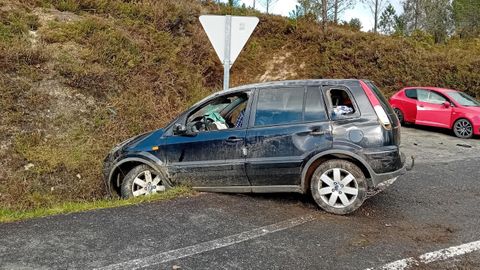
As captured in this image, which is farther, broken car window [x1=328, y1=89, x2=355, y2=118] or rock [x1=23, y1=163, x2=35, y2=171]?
rock [x1=23, y1=163, x2=35, y2=171]

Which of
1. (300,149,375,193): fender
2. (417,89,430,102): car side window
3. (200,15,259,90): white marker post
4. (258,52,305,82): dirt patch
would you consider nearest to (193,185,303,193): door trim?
(300,149,375,193): fender

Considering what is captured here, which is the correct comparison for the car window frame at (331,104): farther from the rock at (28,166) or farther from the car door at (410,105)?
the car door at (410,105)

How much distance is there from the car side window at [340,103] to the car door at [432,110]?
30.7 feet

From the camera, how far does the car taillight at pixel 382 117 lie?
16.7 feet

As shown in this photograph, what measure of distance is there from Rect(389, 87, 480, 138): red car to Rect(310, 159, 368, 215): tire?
9335 millimetres

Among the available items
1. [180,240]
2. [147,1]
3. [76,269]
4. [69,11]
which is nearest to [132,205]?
[180,240]

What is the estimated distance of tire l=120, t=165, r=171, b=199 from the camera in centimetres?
602

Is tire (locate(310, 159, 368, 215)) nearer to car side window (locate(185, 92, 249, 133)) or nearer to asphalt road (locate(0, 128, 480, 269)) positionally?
asphalt road (locate(0, 128, 480, 269))

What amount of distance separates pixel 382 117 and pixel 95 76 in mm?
7281

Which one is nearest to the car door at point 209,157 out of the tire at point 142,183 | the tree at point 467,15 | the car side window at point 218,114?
the car side window at point 218,114

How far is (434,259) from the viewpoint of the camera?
385 cm

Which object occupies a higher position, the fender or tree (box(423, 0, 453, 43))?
tree (box(423, 0, 453, 43))

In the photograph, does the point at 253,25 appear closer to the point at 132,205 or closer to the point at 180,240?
the point at 132,205

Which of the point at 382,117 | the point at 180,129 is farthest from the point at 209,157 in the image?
the point at 382,117
